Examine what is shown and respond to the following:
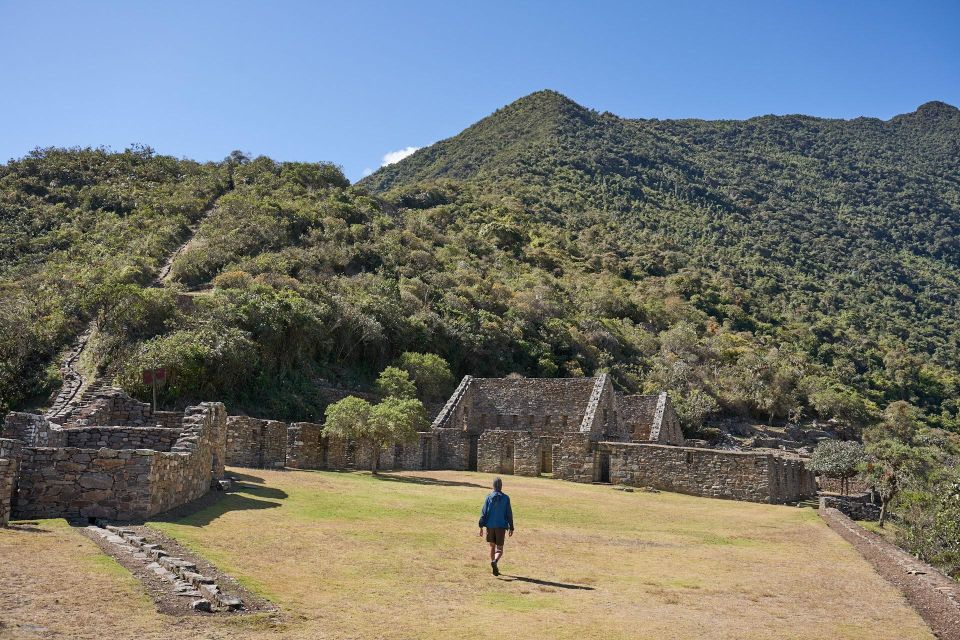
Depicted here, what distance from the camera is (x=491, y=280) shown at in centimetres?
7544

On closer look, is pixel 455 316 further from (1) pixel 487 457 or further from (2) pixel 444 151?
(2) pixel 444 151

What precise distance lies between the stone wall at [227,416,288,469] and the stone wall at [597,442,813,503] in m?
11.9

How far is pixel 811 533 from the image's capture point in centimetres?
1877

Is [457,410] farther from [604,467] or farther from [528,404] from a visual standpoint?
[604,467]

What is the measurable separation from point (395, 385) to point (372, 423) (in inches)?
564

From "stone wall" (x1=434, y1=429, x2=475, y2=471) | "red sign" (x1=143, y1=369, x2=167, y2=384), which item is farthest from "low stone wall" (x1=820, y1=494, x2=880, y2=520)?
"red sign" (x1=143, y1=369, x2=167, y2=384)

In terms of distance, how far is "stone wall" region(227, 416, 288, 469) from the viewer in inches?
961

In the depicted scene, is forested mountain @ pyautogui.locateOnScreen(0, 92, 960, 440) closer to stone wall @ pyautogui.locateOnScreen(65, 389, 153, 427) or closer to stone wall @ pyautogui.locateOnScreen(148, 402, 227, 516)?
stone wall @ pyautogui.locateOnScreen(65, 389, 153, 427)

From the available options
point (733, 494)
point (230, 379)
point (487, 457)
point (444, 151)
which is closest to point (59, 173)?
point (230, 379)

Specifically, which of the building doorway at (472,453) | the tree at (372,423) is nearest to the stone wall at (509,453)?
the building doorway at (472,453)

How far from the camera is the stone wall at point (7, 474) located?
1083cm

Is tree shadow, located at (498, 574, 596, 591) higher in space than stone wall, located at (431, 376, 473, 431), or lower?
lower

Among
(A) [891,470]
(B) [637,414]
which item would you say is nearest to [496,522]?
(A) [891,470]

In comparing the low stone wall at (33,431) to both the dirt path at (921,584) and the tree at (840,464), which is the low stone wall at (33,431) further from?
the tree at (840,464)
